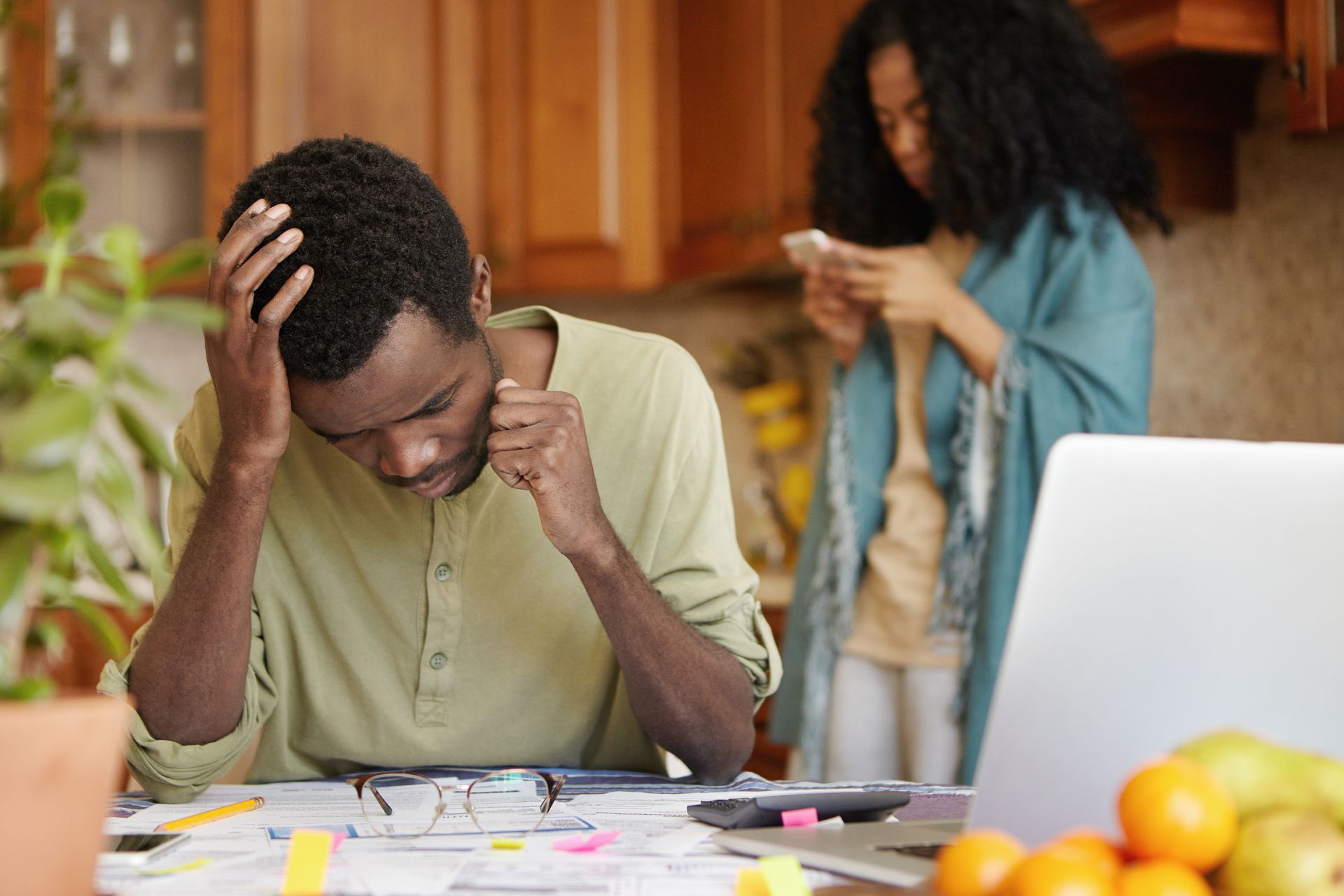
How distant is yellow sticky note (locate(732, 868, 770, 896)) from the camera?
0.65 metres

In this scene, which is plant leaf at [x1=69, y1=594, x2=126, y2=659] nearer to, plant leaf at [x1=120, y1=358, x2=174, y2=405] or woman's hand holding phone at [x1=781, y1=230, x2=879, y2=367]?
plant leaf at [x1=120, y1=358, x2=174, y2=405]

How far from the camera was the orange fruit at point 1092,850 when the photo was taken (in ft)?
1.72

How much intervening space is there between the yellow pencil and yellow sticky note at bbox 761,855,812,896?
395 millimetres

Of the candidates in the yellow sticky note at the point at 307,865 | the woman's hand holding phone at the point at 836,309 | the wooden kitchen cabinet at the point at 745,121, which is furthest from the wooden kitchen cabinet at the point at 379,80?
the yellow sticky note at the point at 307,865

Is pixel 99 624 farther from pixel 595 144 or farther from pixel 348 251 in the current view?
pixel 595 144

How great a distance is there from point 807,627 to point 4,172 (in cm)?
219

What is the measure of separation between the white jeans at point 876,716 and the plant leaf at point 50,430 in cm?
143

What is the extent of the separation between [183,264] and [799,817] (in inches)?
19.0

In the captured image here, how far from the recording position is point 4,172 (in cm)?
299

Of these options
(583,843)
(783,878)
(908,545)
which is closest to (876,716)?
(908,545)

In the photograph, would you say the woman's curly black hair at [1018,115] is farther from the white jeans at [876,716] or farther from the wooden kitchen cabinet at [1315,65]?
the white jeans at [876,716]

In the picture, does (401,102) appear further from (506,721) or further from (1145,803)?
(1145,803)

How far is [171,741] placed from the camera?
3.31ft

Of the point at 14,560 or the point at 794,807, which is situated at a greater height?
the point at 14,560
